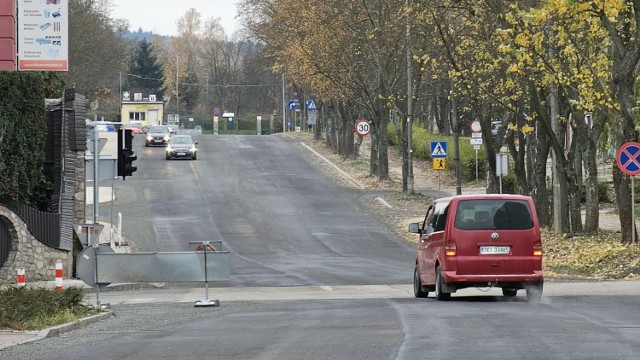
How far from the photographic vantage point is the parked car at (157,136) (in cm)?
8125

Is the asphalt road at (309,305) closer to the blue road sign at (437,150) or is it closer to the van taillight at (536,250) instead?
the van taillight at (536,250)

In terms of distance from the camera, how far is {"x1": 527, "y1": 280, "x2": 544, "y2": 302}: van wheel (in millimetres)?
20672

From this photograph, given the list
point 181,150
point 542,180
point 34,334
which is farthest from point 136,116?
point 34,334

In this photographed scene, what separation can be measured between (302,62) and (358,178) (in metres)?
7.79

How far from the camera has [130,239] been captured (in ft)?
135

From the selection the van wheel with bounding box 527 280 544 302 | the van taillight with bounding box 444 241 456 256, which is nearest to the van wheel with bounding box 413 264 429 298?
the van taillight with bounding box 444 241 456 256

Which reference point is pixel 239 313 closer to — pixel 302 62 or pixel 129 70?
pixel 302 62

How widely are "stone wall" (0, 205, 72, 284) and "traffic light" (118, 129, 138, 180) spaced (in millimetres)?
2783

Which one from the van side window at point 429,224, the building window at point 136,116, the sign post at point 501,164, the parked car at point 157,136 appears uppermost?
the building window at point 136,116

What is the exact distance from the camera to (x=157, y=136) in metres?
81.2

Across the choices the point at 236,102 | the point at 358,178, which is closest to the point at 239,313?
the point at 358,178

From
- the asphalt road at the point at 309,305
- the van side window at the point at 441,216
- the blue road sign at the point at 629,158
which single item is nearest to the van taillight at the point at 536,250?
the asphalt road at the point at 309,305

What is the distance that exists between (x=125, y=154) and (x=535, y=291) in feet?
51.0

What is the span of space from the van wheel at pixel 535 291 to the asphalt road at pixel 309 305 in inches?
15.4
